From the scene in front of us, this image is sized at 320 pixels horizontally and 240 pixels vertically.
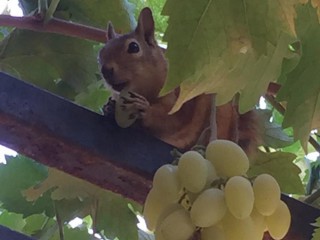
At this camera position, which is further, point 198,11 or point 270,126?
point 270,126

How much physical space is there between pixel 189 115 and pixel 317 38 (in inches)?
19.5

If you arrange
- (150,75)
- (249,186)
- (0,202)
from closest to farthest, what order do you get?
(249,186), (0,202), (150,75)

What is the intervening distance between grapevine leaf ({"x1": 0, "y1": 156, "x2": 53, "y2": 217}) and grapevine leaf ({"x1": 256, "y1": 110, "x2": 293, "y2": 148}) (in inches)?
12.2

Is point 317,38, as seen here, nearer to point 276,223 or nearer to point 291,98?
point 291,98

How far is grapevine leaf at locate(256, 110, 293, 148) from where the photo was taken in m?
1.02

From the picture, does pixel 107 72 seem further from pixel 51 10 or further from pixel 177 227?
pixel 177 227

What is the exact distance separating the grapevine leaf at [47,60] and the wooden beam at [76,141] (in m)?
0.31

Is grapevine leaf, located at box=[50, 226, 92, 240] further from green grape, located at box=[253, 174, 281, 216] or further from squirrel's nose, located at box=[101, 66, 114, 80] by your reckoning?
green grape, located at box=[253, 174, 281, 216]

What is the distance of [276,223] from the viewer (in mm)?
526

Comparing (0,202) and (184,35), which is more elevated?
(184,35)

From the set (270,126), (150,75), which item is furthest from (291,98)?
(150,75)

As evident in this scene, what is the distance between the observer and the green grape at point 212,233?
1.58 ft

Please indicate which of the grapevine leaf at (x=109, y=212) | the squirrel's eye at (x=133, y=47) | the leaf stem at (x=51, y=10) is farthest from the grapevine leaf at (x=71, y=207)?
the squirrel's eye at (x=133, y=47)

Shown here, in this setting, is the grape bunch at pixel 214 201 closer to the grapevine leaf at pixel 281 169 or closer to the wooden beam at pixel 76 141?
the wooden beam at pixel 76 141
